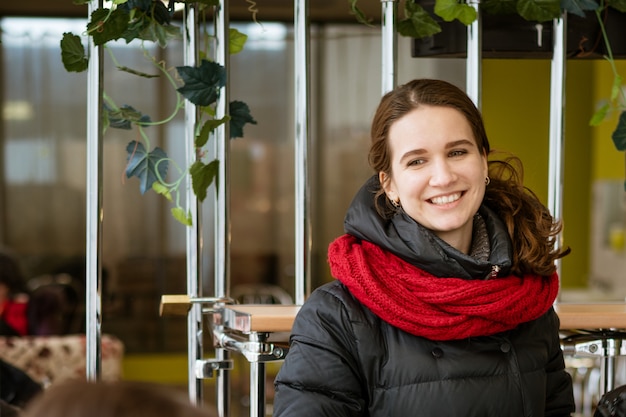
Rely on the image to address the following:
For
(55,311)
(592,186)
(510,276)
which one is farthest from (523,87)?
(510,276)

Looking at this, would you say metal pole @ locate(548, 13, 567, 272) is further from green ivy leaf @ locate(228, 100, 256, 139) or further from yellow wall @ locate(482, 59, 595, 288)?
yellow wall @ locate(482, 59, 595, 288)

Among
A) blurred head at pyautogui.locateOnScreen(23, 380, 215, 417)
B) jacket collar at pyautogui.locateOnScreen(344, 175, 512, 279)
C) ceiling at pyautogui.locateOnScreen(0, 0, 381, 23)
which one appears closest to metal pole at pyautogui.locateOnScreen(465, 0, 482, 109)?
jacket collar at pyautogui.locateOnScreen(344, 175, 512, 279)

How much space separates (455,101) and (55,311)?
13.4 feet

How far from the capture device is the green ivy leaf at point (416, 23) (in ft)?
7.50

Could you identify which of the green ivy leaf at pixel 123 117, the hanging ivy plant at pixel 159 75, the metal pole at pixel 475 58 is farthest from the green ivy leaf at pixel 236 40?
the metal pole at pixel 475 58

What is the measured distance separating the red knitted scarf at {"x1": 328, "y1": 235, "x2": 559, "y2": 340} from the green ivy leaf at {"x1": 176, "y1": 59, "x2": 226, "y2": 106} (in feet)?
1.92

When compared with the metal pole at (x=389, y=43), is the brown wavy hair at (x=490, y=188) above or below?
below

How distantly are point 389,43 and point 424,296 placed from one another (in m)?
0.76

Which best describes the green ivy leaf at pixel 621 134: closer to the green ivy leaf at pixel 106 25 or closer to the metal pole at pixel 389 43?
the metal pole at pixel 389 43

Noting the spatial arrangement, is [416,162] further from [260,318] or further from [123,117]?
[123,117]

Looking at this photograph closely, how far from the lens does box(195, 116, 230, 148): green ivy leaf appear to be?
220 centimetres

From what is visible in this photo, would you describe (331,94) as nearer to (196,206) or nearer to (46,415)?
(196,206)

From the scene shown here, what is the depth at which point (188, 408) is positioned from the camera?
82cm

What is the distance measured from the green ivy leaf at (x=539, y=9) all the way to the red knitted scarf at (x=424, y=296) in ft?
2.46
